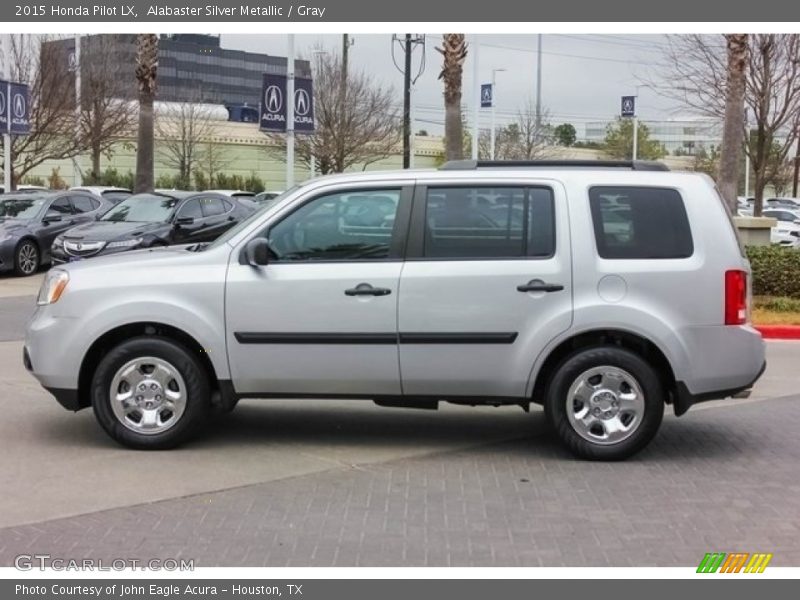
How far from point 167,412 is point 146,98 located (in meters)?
20.3

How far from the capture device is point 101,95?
126 ft

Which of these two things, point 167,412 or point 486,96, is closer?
point 167,412

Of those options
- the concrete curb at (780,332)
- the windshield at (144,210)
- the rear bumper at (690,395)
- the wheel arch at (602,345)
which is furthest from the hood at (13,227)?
the rear bumper at (690,395)

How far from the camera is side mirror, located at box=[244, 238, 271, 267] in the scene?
6395 millimetres

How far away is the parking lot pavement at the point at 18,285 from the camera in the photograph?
54.1 ft

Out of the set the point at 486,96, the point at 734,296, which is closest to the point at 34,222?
the point at 734,296

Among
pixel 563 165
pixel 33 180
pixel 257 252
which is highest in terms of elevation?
pixel 33 180

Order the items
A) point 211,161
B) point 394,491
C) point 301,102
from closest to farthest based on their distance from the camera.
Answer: point 394,491, point 301,102, point 211,161

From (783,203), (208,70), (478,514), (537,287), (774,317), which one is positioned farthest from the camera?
(208,70)

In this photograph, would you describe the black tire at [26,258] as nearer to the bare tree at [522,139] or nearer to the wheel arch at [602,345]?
the wheel arch at [602,345]

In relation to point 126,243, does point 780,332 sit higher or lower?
lower

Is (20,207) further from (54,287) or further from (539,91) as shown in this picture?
(539,91)

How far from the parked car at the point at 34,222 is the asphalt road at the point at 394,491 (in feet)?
37.4

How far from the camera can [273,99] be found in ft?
67.1
